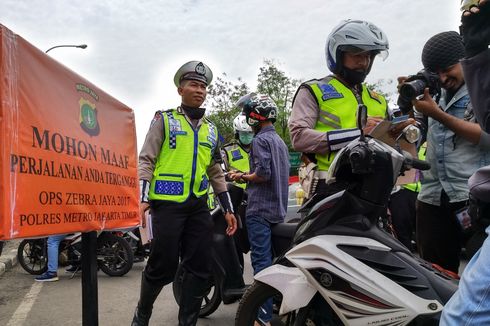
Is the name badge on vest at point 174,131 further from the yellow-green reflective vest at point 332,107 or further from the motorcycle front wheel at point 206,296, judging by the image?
the motorcycle front wheel at point 206,296

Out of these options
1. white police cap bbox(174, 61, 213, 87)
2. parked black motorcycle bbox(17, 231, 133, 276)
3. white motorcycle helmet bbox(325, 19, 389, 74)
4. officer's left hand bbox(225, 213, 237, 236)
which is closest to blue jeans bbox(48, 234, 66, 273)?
parked black motorcycle bbox(17, 231, 133, 276)

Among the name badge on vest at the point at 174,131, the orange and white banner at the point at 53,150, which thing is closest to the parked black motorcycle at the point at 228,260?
the name badge on vest at the point at 174,131

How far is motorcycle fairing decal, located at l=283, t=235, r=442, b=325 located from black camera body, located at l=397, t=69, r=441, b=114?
0.72m

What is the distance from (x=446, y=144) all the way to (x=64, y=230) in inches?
83.0

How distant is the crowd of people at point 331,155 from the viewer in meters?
1.41

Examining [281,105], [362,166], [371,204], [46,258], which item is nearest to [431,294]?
[371,204]

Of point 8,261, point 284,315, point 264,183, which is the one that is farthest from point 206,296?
point 8,261

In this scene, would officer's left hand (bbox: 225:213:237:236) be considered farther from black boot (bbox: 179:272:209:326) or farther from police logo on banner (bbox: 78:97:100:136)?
police logo on banner (bbox: 78:97:100:136)

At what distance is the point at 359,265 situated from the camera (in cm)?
198

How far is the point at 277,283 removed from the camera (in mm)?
2246

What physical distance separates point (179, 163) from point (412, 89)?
168cm

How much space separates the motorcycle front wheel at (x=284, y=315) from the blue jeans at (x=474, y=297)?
32.7 inches

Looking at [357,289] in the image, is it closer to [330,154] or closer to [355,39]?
[330,154]

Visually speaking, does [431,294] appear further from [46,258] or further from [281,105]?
[281,105]
